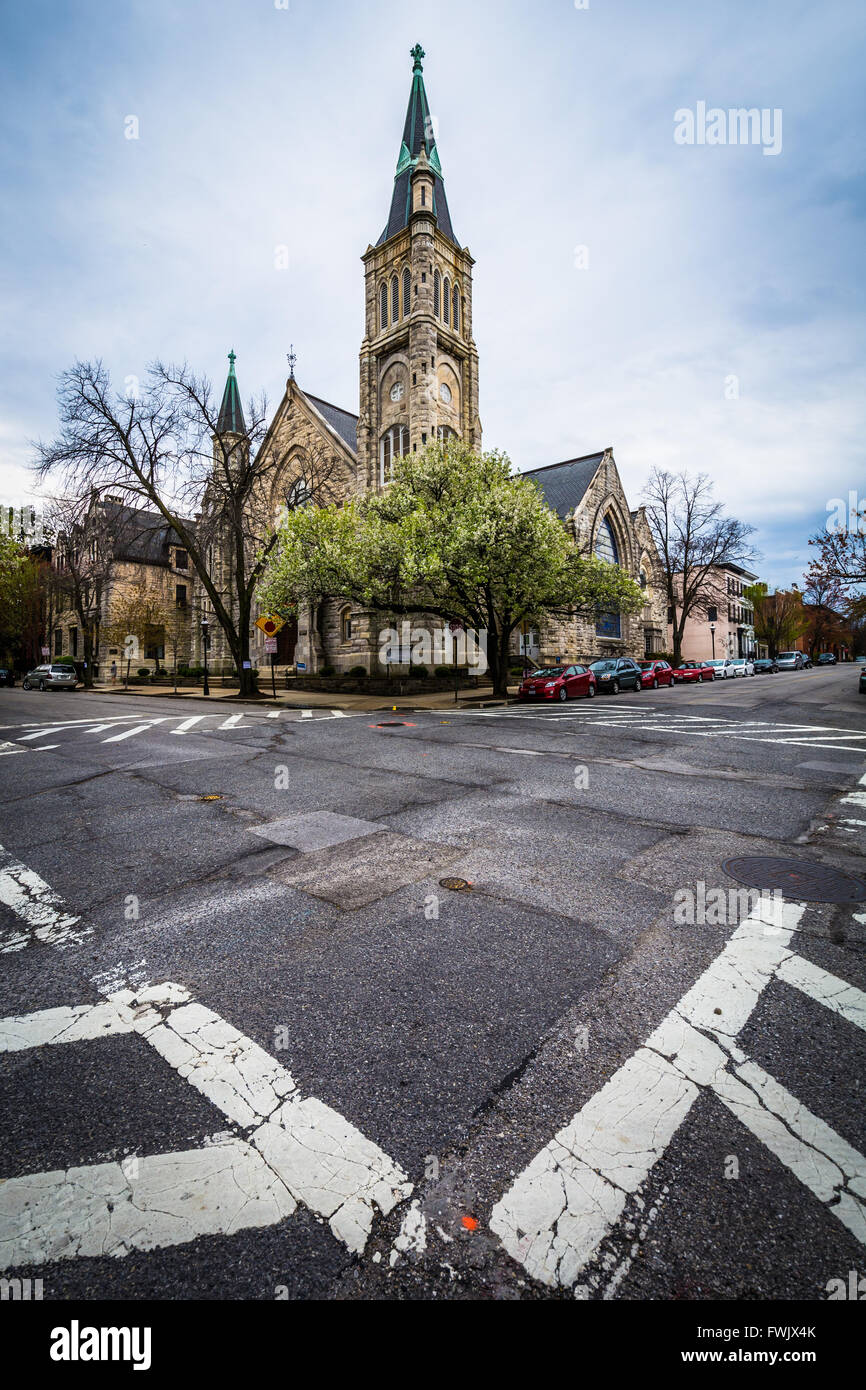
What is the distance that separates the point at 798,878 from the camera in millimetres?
4133

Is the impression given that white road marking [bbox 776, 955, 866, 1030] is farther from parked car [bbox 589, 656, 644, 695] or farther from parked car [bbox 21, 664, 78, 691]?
parked car [bbox 21, 664, 78, 691]

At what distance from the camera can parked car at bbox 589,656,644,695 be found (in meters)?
26.5

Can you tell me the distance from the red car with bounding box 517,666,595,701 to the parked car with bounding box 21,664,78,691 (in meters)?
31.9

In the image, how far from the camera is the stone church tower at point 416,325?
3014 centimetres

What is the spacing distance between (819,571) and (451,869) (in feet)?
88.6

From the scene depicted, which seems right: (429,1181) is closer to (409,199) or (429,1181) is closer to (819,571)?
(819,571)

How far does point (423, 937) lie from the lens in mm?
3201

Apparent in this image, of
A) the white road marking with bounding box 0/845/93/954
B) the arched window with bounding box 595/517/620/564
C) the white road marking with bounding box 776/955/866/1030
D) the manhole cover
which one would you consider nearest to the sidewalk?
the white road marking with bounding box 0/845/93/954

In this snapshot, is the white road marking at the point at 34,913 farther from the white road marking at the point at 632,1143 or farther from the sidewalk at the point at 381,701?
the sidewalk at the point at 381,701

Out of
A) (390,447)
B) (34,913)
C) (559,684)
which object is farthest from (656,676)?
(34,913)

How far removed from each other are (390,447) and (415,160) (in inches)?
703

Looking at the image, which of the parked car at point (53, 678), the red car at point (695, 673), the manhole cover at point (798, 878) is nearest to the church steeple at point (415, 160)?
the red car at point (695, 673)

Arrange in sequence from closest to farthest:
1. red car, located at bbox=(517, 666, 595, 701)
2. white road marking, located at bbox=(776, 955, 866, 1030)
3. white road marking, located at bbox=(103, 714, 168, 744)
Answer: white road marking, located at bbox=(776, 955, 866, 1030) < white road marking, located at bbox=(103, 714, 168, 744) < red car, located at bbox=(517, 666, 595, 701)
